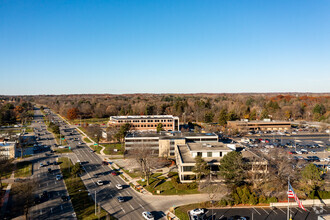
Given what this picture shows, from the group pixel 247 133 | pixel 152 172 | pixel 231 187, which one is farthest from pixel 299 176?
pixel 247 133

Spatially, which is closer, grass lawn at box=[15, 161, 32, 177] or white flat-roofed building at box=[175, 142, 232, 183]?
white flat-roofed building at box=[175, 142, 232, 183]

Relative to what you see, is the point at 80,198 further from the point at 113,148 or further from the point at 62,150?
the point at 62,150

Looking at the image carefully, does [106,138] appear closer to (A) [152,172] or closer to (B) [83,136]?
(B) [83,136]

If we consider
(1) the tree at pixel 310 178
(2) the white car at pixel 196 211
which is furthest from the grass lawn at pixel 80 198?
(1) the tree at pixel 310 178

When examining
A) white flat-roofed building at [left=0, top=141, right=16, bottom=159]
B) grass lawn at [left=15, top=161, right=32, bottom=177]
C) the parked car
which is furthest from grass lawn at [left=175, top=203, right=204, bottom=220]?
white flat-roofed building at [left=0, top=141, right=16, bottom=159]

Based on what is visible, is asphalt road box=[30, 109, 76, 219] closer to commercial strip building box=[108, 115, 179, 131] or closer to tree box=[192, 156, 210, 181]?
tree box=[192, 156, 210, 181]

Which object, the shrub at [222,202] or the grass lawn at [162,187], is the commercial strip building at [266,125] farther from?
the shrub at [222,202]

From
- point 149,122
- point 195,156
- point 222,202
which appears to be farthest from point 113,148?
point 222,202
